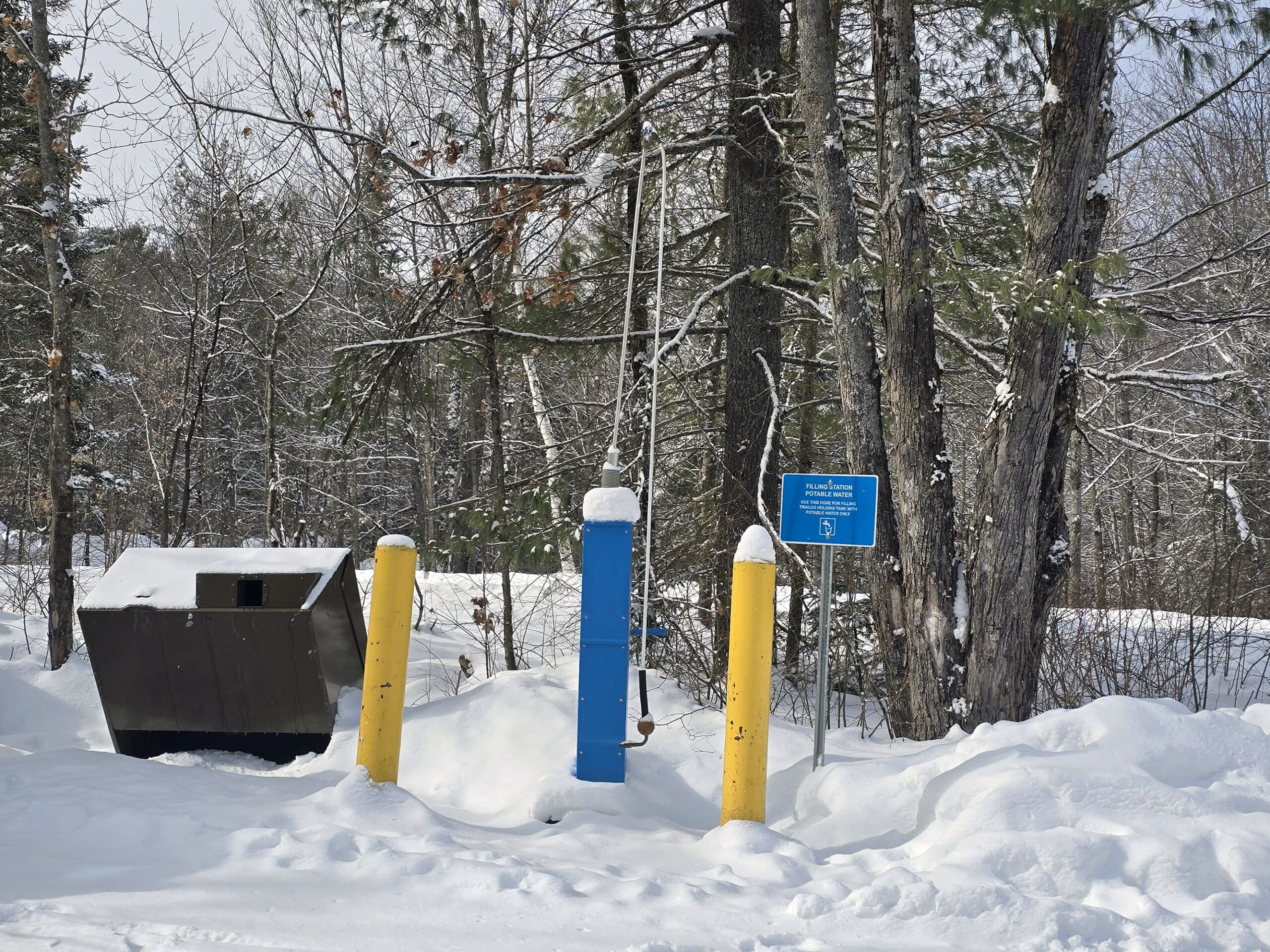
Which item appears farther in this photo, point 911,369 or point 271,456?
point 271,456

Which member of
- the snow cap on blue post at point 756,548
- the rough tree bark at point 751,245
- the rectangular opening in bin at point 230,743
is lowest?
the rectangular opening in bin at point 230,743

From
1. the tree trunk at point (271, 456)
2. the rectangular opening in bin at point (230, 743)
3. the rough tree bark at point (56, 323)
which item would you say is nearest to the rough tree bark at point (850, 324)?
the rectangular opening in bin at point (230, 743)

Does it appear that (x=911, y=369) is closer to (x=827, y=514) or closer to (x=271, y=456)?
(x=827, y=514)

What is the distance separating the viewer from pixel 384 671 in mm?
4055

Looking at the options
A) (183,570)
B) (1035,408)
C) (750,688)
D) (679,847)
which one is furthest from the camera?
(183,570)

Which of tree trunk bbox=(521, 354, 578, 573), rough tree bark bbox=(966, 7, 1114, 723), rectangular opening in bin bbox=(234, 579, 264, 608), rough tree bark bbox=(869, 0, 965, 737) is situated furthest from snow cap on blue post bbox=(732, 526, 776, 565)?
tree trunk bbox=(521, 354, 578, 573)

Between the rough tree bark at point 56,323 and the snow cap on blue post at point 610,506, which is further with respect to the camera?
the rough tree bark at point 56,323

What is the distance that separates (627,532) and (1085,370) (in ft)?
10.3

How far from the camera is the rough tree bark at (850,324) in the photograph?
5348mm

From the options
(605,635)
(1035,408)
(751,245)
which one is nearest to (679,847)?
(605,635)

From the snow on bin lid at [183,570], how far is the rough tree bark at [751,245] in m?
3.18

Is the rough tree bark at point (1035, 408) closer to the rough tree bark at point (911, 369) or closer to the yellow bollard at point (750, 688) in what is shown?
the rough tree bark at point (911, 369)

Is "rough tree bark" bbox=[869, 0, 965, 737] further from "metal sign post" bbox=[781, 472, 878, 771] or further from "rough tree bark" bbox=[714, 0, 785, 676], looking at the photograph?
"rough tree bark" bbox=[714, 0, 785, 676]

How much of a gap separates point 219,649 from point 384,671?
1.74 metres
